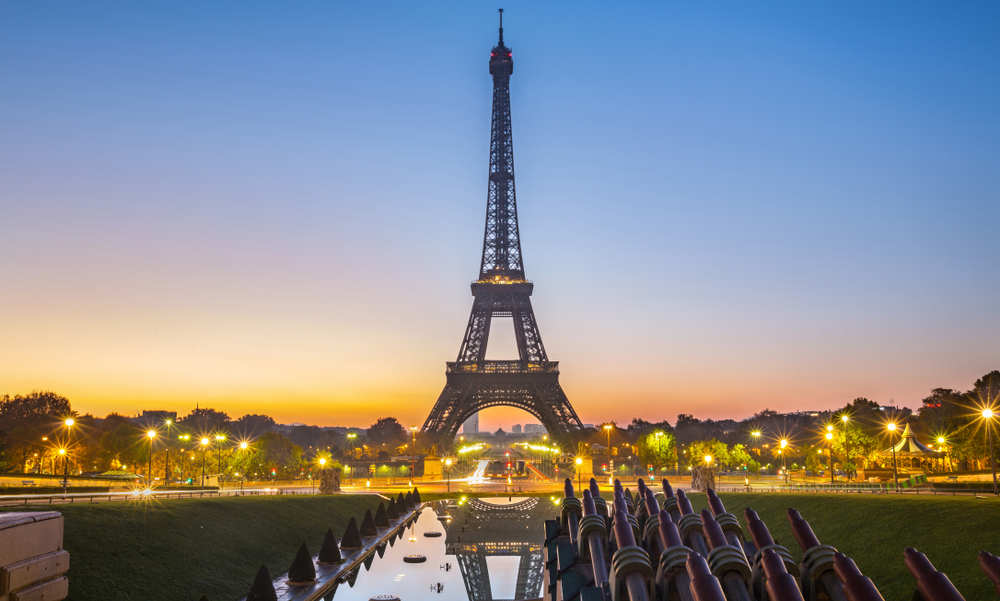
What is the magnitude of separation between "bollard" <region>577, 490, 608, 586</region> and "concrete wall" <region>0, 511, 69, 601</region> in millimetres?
5989

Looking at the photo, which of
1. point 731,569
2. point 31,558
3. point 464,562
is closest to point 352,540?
point 464,562

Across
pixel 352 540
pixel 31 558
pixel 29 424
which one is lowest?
pixel 352 540

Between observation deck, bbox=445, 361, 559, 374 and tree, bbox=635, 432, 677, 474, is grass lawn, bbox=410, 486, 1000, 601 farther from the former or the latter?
observation deck, bbox=445, 361, 559, 374

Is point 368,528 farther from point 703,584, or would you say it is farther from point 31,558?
point 703,584

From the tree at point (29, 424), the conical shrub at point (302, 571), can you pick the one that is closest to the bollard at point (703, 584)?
the conical shrub at point (302, 571)

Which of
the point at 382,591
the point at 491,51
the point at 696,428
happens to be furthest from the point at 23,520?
the point at 696,428

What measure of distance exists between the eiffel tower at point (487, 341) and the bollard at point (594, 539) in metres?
75.3

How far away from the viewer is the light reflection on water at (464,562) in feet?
74.5

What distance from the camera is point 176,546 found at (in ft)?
77.8

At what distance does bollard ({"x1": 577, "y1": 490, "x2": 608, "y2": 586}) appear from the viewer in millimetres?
8086

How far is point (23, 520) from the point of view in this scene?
6.66 metres

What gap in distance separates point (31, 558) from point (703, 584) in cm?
659

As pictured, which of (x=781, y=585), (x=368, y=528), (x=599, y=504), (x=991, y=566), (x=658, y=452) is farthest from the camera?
(x=658, y=452)

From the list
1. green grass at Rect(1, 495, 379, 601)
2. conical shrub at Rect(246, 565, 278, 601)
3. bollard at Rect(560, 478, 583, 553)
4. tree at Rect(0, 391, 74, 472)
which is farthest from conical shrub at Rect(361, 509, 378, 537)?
tree at Rect(0, 391, 74, 472)
